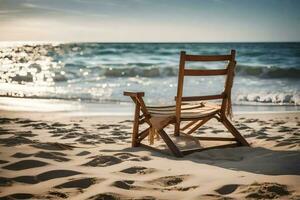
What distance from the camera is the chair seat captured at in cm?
511

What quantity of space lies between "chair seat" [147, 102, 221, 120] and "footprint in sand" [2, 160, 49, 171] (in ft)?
5.47

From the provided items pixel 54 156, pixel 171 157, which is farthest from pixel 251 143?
pixel 54 156

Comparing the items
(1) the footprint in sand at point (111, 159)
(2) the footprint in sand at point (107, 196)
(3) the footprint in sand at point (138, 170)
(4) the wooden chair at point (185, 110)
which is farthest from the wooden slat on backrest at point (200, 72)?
(2) the footprint in sand at point (107, 196)

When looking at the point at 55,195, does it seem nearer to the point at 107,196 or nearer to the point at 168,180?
the point at 107,196

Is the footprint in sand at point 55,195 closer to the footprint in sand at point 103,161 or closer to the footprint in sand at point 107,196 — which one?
the footprint in sand at point 107,196

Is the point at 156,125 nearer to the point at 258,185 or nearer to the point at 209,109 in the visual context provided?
the point at 209,109

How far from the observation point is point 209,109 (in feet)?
18.3

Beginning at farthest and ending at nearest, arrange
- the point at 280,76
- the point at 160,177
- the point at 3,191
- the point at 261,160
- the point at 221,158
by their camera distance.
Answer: the point at 280,76 → the point at 221,158 → the point at 261,160 → the point at 160,177 → the point at 3,191

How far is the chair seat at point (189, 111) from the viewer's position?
5.11 m

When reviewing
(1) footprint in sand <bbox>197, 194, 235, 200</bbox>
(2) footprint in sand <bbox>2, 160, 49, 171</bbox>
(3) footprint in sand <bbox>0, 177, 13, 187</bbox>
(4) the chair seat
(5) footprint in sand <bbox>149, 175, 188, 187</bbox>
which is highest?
(4) the chair seat

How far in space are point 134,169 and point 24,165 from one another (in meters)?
1.26

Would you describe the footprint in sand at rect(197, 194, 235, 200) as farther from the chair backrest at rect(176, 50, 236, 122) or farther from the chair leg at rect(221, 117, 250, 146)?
the chair leg at rect(221, 117, 250, 146)

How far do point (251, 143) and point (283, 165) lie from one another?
Result: 62.7 inches

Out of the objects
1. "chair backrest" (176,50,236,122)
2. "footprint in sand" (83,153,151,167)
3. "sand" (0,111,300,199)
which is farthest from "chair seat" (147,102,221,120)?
"footprint in sand" (83,153,151,167)
